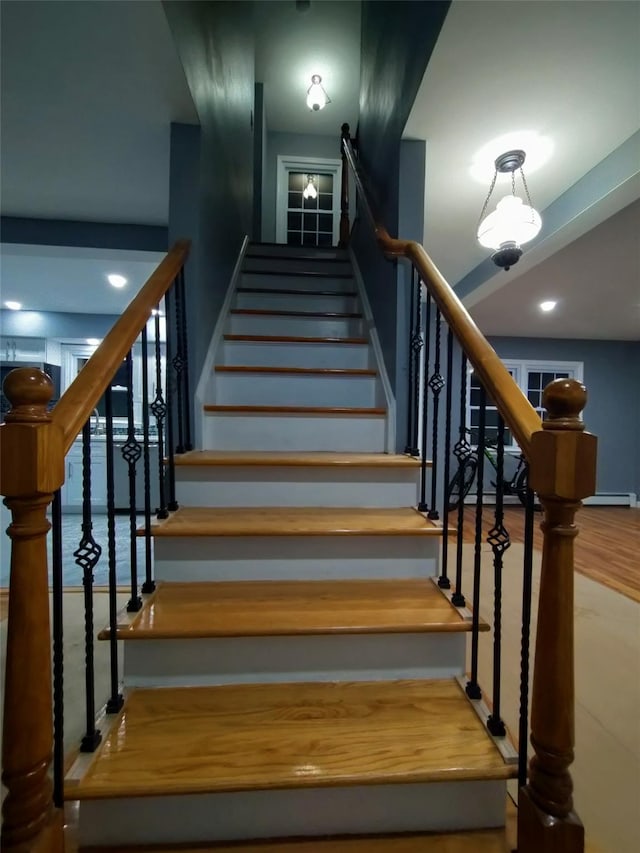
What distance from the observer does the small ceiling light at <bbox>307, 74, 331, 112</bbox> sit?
4.42 meters

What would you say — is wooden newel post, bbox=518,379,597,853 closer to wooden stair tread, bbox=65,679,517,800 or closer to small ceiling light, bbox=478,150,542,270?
wooden stair tread, bbox=65,679,517,800

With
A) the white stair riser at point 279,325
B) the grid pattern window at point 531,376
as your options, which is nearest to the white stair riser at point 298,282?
the white stair riser at point 279,325

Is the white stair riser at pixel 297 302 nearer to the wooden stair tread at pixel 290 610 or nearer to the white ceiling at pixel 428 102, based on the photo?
the white ceiling at pixel 428 102

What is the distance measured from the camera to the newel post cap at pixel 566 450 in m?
0.78

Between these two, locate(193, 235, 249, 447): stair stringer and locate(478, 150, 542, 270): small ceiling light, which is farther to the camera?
locate(478, 150, 542, 270): small ceiling light

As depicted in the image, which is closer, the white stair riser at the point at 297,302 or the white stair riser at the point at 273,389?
the white stair riser at the point at 273,389

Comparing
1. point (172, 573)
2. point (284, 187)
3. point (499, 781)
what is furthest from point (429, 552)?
point (284, 187)

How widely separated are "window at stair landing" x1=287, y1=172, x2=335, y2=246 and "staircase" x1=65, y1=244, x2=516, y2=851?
478 centimetres

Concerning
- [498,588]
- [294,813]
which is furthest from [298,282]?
[294,813]

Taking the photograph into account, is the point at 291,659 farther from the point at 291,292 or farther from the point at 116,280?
the point at 116,280

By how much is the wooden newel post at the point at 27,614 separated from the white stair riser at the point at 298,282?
250 centimetres

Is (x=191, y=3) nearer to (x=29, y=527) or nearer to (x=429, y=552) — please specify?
(x=29, y=527)

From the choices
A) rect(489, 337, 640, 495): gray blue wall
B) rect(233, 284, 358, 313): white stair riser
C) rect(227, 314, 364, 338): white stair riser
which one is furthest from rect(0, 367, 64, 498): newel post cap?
rect(489, 337, 640, 495): gray blue wall

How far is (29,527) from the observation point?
742mm
